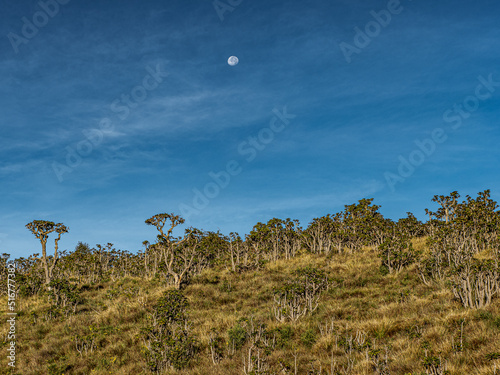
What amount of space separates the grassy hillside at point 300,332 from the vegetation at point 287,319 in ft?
0.20

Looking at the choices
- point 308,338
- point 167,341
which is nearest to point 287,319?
point 308,338

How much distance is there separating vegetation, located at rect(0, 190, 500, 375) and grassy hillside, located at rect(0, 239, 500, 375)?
60mm

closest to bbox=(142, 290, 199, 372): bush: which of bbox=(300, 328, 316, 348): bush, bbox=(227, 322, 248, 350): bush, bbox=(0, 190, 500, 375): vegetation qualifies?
bbox=(0, 190, 500, 375): vegetation

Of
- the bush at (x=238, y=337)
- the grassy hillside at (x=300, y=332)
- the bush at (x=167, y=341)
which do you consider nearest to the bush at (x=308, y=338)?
the grassy hillside at (x=300, y=332)

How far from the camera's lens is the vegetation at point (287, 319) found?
10.0 m

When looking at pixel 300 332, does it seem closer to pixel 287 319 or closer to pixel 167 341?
pixel 287 319

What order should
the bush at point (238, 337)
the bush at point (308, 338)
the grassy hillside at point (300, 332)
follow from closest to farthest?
the grassy hillside at point (300, 332) → the bush at point (308, 338) → the bush at point (238, 337)

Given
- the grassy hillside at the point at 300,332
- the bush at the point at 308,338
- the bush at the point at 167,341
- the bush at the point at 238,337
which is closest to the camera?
the grassy hillside at the point at 300,332

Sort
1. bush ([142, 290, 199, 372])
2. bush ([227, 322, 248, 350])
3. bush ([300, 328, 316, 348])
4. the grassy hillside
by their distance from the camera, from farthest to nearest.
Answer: bush ([227, 322, 248, 350])
bush ([300, 328, 316, 348])
bush ([142, 290, 199, 372])
the grassy hillside

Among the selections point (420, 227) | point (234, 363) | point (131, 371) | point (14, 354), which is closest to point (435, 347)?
point (234, 363)

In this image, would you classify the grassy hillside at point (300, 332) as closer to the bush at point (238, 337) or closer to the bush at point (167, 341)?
the bush at point (238, 337)

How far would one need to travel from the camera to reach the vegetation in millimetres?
10031

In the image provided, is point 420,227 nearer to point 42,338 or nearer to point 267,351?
point 267,351

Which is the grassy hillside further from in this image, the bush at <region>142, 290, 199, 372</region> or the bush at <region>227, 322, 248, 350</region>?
the bush at <region>142, 290, 199, 372</region>
